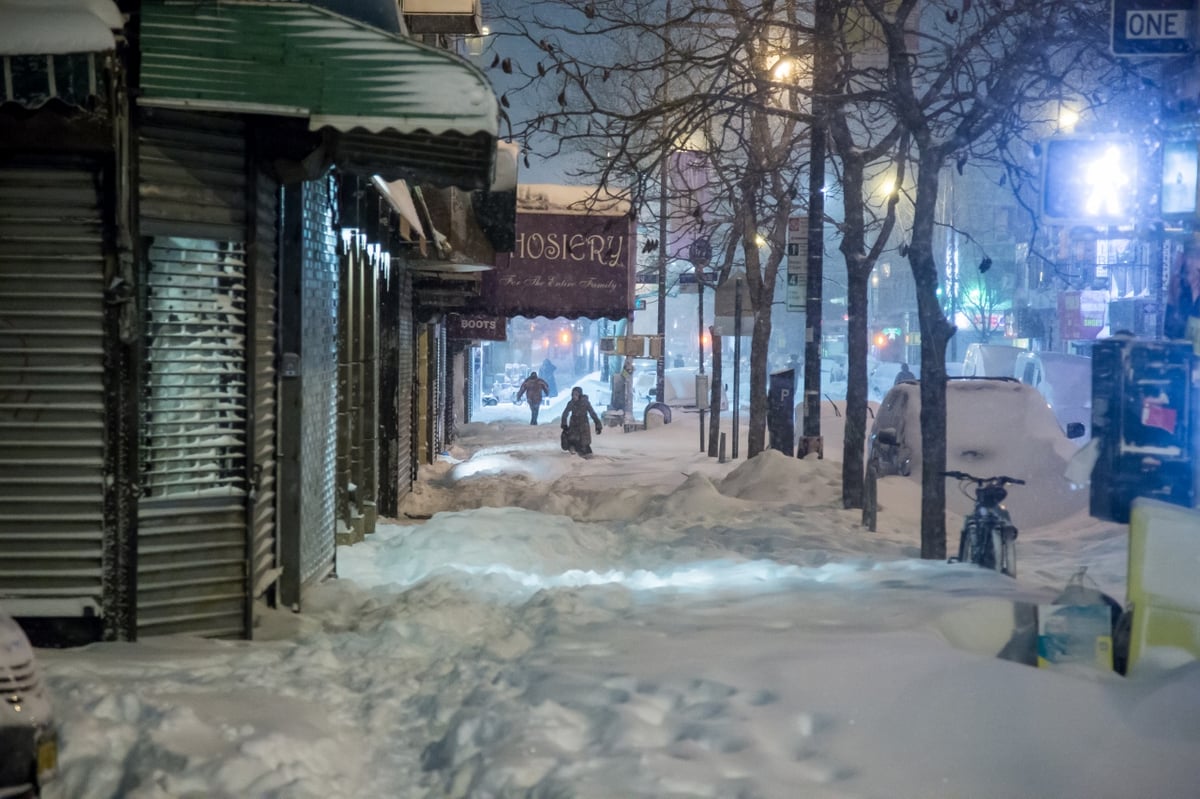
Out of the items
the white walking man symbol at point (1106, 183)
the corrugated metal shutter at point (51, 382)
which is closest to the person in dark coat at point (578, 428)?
the white walking man symbol at point (1106, 183)

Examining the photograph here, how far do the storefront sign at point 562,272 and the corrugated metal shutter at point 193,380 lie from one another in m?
13.8

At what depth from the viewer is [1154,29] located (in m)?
8.87

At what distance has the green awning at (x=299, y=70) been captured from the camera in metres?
6.23

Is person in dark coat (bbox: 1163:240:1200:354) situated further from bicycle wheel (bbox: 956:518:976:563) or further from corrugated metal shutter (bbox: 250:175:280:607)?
corrugated metal shutter (bbox: 250:175:280:607)

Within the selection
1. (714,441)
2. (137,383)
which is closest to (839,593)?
(137,383)

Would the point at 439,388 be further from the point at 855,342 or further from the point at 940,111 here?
the point at 940,111

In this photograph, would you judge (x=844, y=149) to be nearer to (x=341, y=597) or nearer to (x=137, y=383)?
(x=341, y=597)

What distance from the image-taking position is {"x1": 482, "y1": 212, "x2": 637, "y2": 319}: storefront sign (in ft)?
68.4

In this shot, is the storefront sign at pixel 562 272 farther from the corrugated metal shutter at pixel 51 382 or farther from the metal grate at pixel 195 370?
the corrugated metal shutter at pixel 51 382

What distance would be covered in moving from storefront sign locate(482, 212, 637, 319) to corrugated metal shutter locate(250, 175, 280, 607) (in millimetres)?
13147

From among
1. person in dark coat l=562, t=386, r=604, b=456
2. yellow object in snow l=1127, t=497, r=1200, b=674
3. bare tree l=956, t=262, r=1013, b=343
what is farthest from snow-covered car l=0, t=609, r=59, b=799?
bare tree l=956, t=262, r=1013, b=343

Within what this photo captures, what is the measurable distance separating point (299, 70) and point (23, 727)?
12.2 ft

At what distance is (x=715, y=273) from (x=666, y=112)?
1953 cm

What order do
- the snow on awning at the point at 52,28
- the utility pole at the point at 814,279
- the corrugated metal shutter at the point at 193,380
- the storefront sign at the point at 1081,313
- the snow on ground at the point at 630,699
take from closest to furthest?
the snow on ground at the point at 630,699
the snow on awning at the point at 52,28
the corrugated metal shutter at the point at 193,380
the utility pole at the point at 814,279
the storefront sign at the point at 1081,313
